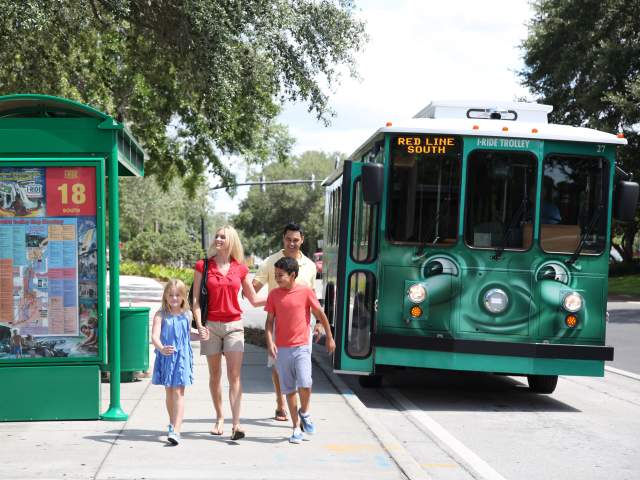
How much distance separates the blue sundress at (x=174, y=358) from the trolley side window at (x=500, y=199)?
150 inches

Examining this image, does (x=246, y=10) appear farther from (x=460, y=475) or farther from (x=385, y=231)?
(x=460, y=475)

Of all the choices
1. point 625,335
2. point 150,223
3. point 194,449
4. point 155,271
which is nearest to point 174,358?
point 194,449

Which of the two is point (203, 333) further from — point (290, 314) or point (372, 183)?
point (372, 183)

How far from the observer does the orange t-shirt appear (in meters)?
7.62

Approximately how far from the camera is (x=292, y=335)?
25.0 feet

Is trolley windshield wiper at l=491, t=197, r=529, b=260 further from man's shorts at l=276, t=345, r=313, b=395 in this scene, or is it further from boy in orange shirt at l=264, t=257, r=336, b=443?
man's shorts at l=276, t=345, r=313, b=395

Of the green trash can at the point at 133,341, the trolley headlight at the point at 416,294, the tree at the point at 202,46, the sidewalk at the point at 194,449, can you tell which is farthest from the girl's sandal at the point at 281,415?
the tree at the point at 202,46

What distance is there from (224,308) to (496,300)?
12.0 ft

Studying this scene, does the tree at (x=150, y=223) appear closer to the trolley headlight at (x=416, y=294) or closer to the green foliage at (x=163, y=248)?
the green foliage at (x=163, y=248)

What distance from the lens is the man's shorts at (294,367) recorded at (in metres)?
7.61

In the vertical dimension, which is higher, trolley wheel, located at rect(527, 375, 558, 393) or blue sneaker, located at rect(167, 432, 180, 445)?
blue sneaker, located at rect(167, 432, 180, 445)

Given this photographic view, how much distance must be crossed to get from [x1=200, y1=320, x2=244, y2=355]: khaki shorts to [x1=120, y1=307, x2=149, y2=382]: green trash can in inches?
120

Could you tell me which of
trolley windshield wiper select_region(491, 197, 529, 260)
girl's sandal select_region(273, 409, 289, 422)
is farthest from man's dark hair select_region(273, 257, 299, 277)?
trolley windshield wiper select_region(491, 197, 529, 260)

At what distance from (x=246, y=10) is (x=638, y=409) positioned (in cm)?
775
